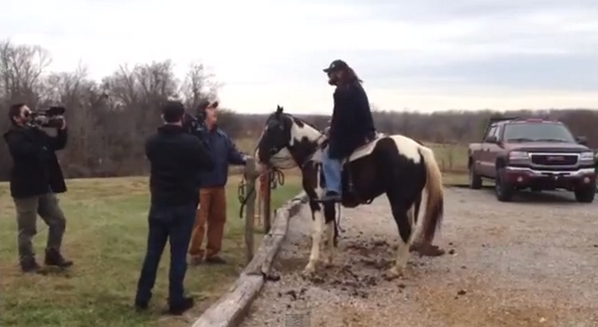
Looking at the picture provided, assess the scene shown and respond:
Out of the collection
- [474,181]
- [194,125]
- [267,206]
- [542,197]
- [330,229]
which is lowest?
[542,197]

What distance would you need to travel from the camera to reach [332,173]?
9656 mm

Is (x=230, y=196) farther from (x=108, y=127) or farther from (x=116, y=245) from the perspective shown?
(x=108, y=127)

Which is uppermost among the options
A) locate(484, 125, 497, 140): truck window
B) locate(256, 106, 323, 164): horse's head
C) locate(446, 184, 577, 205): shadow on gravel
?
locate(256, 106, 323, 164): horse's head

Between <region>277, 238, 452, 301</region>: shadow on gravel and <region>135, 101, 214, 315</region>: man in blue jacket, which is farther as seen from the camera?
<region>277, 238, 452, 301</region>: shadow on gravel

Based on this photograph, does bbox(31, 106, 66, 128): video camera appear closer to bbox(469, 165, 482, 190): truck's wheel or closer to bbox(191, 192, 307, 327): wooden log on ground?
bbox(191, 192, 307, 327): wooden log on ground

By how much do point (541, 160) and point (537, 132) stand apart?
1.72 metres

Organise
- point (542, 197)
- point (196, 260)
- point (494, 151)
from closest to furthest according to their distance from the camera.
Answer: point (196, 260) → point (494, 151) → point (542, 197)

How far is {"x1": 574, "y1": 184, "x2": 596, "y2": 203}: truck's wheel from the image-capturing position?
757 inches

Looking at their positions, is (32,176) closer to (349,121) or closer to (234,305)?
(234,305)

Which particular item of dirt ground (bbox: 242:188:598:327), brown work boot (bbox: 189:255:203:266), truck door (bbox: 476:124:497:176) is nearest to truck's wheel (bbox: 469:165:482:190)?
truck door (bbox: 476:124:497:176)

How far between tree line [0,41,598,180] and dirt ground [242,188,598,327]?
97.6 feet

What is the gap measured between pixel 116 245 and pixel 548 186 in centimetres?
1092

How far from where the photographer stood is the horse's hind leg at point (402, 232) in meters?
9.45

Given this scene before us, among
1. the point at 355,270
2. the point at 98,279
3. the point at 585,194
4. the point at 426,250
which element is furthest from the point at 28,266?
the point at 585,194
